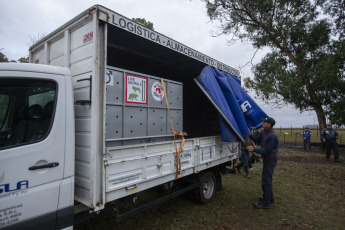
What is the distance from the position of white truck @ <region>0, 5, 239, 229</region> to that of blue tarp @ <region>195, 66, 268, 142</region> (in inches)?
34.4

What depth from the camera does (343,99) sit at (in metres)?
12.9

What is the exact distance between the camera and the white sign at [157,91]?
10.9ft

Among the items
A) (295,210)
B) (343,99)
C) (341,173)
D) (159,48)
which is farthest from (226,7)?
(295,210)

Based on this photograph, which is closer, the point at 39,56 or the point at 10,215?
the point at 10,215

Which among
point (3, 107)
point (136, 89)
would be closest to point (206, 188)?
point (136, 89)

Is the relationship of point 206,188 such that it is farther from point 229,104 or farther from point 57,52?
point 57,52

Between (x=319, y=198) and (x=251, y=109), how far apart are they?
109 inches

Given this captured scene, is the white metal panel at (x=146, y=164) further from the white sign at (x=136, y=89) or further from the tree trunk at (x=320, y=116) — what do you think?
the tree trunk at (x=320, y=116)

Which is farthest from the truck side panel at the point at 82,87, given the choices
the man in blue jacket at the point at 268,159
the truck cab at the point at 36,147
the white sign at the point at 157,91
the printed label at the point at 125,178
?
the man in blue jacket at the point at 268,159

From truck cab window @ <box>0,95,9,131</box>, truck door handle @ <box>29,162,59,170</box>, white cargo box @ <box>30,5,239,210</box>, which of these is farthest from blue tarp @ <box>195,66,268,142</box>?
truck cab window @ <box>0,95,9,131</box>

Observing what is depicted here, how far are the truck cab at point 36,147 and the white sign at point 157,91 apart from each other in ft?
4.17

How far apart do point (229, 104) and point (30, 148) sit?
3539 millimetres

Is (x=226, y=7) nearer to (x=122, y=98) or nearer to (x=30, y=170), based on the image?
(x=122, y=98)

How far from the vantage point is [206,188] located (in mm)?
4656
